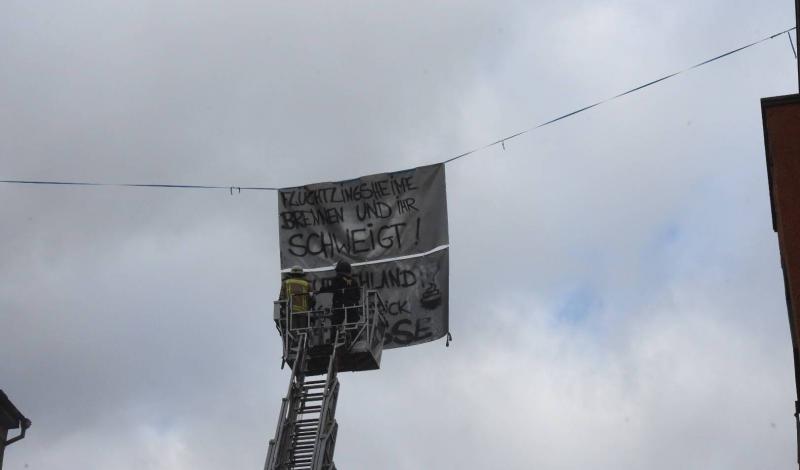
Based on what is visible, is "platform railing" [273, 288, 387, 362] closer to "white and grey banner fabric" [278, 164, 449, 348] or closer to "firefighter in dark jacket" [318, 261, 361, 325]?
"firefighter in dark jacket" [318, 261, 361, 325]

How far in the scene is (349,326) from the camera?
19719mm

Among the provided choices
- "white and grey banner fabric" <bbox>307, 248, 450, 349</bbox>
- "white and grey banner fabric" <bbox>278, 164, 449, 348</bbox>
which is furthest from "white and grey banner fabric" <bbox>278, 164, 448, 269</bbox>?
"white and grey banner fabric" <bbox>307, 248, 450, 349</bbox>

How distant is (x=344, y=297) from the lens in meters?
20.0

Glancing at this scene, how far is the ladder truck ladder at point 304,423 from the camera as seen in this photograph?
1817cm

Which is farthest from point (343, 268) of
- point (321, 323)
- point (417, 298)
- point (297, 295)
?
point (417, 298)

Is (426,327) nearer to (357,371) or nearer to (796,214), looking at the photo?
(357,371)

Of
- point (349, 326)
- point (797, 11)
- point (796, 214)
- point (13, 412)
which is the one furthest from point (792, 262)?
point (13, 412)

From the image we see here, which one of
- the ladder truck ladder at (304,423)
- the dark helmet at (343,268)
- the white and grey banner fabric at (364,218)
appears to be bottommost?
the ladder truck ladder at (304,423)

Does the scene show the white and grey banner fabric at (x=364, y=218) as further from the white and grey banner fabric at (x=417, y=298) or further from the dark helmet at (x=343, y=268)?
the dark helmet at (x=343, y=268)

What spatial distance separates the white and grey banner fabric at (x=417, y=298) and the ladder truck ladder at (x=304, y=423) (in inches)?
71.9

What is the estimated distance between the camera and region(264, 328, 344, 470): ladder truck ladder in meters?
18.2

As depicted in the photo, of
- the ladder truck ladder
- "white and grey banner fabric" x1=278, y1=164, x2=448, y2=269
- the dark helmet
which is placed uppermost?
"white and grey banner fabric" x1=278, y1=164, x2=448, y2=269

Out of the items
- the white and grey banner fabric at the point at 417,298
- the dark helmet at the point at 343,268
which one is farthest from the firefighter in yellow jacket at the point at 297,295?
the white and grey banner fabric at the point at 417,298

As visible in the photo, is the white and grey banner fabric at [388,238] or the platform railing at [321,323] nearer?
the platform railing at [321,323]
